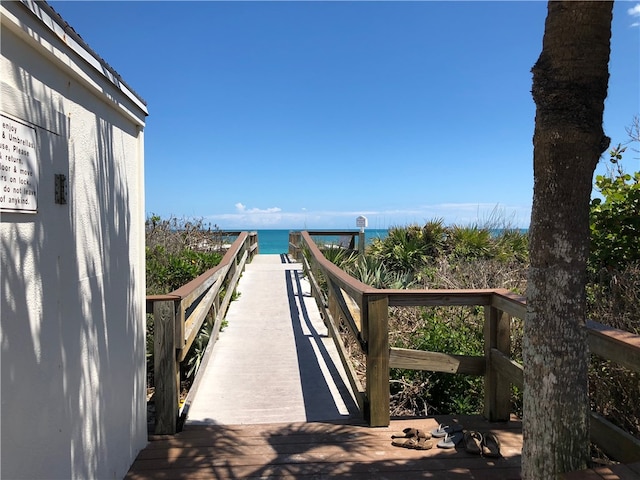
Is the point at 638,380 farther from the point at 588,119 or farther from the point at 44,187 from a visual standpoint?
the point at 44,187

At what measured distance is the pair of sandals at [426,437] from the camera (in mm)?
3191

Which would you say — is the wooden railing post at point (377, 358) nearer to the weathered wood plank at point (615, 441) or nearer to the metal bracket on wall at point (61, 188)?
the weathered wood plank at point (615, 441)

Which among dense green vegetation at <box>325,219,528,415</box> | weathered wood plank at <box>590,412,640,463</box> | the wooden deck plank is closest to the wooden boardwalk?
the wooden deck plank

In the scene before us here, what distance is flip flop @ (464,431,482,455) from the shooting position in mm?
3084

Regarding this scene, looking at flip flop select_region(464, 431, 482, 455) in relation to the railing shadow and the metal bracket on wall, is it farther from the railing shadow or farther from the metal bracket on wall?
the metal bracket on wall

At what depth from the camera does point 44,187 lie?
1978mm

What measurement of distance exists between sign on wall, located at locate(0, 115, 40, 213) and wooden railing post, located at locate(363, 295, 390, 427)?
2.29 metres

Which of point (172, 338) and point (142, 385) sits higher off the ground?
point (172, 338)

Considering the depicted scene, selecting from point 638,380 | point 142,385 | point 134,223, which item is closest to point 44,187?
point 134,223

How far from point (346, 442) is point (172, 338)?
1.47 m

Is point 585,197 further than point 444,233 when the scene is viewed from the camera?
No

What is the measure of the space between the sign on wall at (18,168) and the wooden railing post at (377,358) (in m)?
2.29

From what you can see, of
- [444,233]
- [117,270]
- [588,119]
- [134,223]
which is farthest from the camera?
[444,233]

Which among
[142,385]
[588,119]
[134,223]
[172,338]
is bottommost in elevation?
[142,385]
